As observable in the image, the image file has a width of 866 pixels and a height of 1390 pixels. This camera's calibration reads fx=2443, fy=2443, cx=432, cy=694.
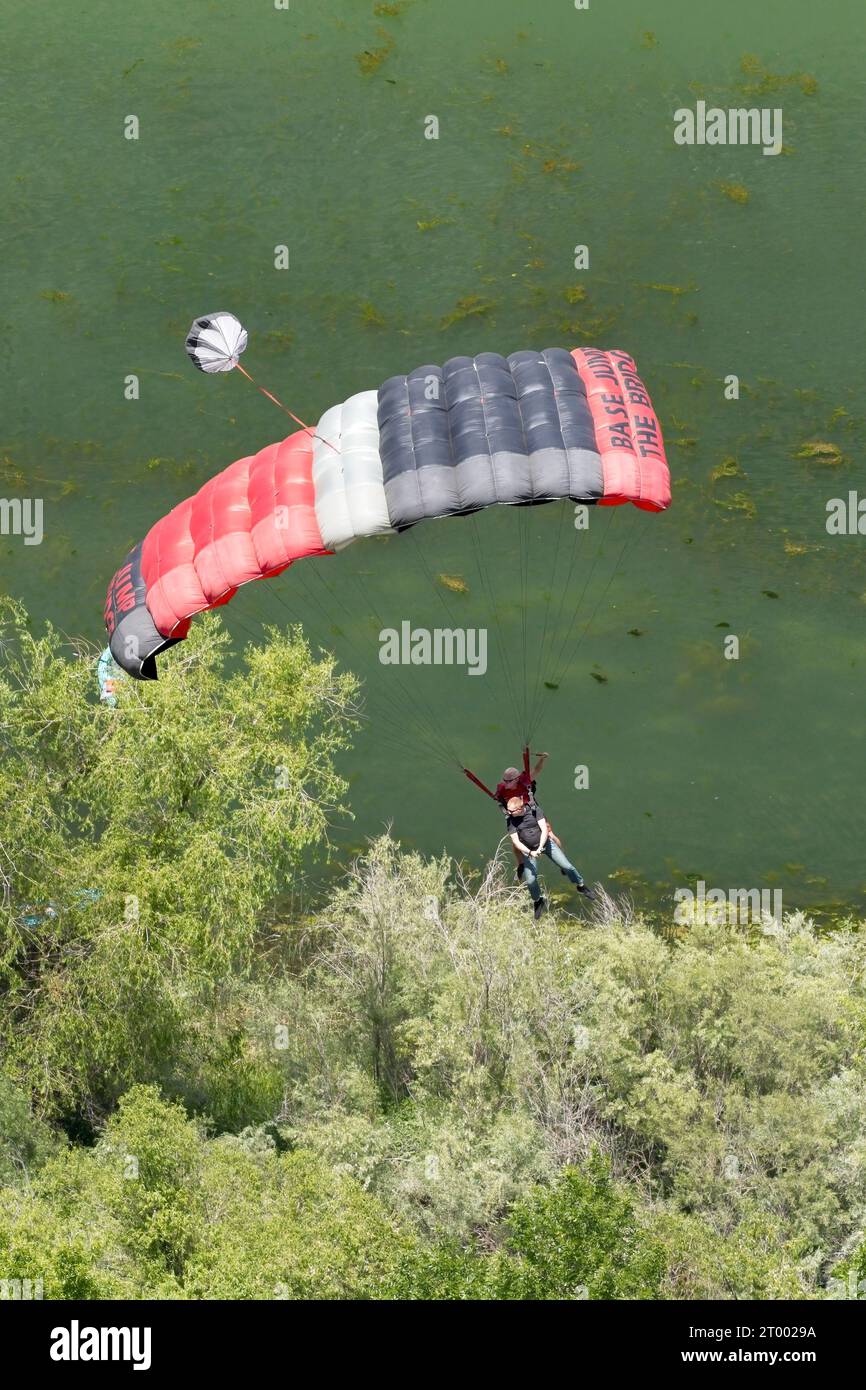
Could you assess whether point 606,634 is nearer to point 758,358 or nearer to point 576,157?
point 758,358

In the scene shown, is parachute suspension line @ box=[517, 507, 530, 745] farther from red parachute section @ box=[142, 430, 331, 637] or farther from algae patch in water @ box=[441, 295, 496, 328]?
red parachute section @ box=[142, 430, 331, 637]

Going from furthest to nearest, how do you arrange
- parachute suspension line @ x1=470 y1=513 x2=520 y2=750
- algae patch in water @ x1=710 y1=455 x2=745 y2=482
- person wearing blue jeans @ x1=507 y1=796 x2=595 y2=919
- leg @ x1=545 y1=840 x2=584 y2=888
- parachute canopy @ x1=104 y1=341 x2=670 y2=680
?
algae patch in water @ x1=710 y1=455 x2=745 y2=482 < parachute suspension line @ x1=470 y1=513 x2=520 y2=750 < leg @ x1=545 y1=840 x2=584 y2=888 < person wearing blue jeans @ x1=507 y1=796 x2=595 y2=919 < parachute canopy @ x1=104 y1=341 x2=670 y2=680

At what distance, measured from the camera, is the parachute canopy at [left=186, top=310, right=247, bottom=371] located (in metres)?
31.5

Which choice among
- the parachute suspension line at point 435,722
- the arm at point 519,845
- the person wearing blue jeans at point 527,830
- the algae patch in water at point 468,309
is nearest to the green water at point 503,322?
the algae patch in water at point 468,309

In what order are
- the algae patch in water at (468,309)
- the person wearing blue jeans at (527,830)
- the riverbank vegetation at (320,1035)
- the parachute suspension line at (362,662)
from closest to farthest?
1. the riverbank vegetation at (320,1035)
2. the person wearing blue jeans at (527,830)
3. the parachute suspension line at (362,662)
4. the algae patch in water at (468,309)

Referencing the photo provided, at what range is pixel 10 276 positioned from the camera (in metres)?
41.9

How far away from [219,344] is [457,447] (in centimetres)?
338

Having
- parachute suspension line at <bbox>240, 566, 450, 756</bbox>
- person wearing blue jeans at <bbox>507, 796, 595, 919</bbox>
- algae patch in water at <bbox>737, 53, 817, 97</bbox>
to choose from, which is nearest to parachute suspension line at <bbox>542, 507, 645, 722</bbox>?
parachute suspension line at <bbox>240, 566, 450, 756</bbox>

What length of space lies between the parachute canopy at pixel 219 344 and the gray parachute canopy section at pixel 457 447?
1673 mm

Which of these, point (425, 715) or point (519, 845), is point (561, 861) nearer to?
point (519, 845)

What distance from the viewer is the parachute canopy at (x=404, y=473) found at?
30.8 m

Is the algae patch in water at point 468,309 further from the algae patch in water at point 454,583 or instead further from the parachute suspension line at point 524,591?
the algae patch in water at point 454,583

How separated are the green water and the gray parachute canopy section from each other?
8.24 meters
